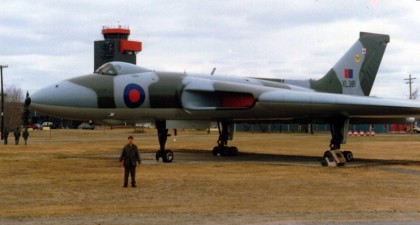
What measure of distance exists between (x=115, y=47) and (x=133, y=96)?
348 feet

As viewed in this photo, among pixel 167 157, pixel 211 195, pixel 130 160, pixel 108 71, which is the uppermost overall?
pixel 108 71

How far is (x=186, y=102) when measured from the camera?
24.4m

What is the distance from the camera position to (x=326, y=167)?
857 inches

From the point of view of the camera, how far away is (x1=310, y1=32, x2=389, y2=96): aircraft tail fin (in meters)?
28.3

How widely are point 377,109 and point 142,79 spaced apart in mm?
10021

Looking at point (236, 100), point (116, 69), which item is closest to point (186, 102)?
point (236, 100)

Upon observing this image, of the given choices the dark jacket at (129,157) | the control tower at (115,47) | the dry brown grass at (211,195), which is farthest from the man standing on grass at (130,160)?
the control tower at (115,47)

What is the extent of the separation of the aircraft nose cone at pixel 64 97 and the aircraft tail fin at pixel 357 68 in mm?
11869

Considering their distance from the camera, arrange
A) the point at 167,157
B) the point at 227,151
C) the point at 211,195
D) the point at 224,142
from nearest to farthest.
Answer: the point at 211,195 → the point at 167,157 → the point at 227,151 → the point at 224,142

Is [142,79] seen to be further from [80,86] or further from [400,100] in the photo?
[400,100]

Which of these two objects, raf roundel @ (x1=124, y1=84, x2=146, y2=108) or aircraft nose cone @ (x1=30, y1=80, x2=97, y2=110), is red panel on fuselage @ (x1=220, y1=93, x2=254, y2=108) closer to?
raf roundel @ (x1=124, y1=84, x2=146, y2=108)

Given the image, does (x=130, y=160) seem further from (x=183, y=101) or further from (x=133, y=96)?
(x=183, y=101)

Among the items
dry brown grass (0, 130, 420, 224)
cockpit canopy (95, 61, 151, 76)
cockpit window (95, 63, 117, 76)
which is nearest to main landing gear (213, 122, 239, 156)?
cockpit canopy (95, 61, 151, 76)

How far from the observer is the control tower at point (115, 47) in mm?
127000
